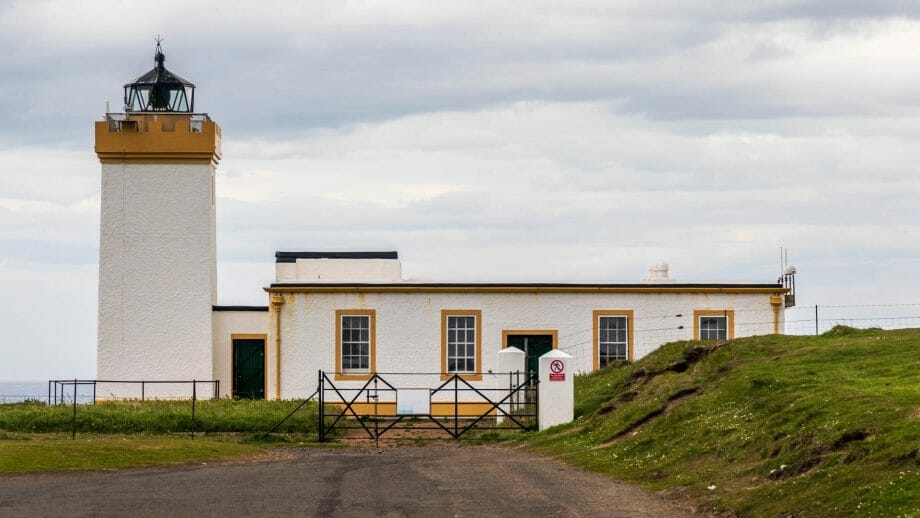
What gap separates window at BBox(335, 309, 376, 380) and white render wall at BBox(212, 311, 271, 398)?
7.57ft

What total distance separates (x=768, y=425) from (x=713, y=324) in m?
19.0

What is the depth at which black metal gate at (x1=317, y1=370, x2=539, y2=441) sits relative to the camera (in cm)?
3036

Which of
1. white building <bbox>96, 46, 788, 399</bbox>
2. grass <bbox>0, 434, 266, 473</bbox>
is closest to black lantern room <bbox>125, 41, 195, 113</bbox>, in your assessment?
white building <bbox>96, 46, 788, 399</bbox>

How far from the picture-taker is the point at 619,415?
2648 centimetres

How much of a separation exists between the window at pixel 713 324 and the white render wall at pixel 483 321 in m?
0.14

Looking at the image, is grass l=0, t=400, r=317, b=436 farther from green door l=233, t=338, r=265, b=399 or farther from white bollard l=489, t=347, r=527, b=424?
green door l=233, t=338, r=265, b=399

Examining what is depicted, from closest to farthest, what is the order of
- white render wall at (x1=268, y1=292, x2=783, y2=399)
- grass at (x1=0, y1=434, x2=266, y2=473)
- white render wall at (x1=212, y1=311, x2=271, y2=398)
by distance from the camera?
grass at (x1=0, y1=434, x2=266, y2=473)
white render wall at (x1=268, y1=292, x2=783, y2=399)
white render wall at (x1=212, y1=311, x2=271, y2=398)

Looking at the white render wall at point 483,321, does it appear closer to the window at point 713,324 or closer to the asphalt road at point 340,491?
the window at point 713,324

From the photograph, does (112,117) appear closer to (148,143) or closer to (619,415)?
(148,143)

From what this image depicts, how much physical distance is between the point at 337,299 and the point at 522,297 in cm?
490

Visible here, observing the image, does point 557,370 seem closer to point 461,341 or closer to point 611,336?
point 461,341

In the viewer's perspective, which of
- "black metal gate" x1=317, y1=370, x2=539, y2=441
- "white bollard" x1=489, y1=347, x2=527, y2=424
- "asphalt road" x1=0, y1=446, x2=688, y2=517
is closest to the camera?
"asphalt road" x1=0, y1=446, x2=688, y2=517

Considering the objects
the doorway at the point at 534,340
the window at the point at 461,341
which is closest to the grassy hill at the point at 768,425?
the doorway at the point at 534,340

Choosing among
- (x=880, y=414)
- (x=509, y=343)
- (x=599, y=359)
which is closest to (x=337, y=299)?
(x=509, y=343)
